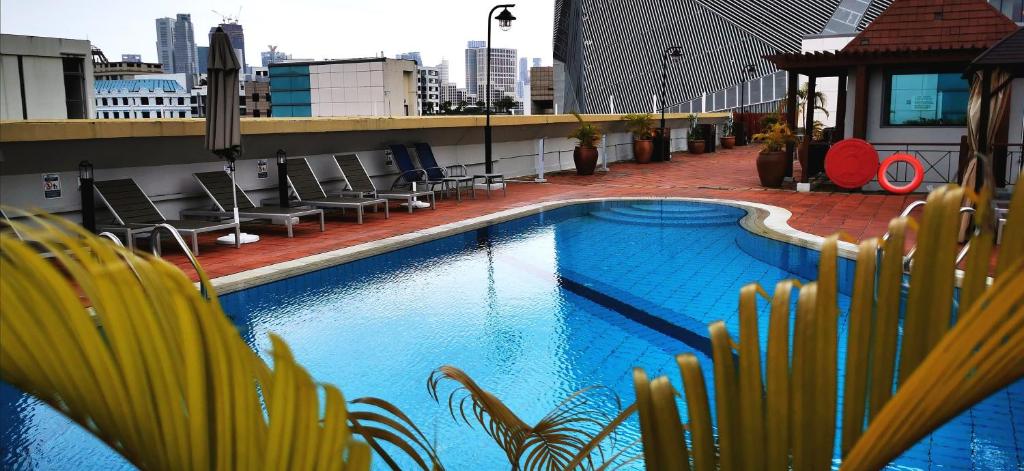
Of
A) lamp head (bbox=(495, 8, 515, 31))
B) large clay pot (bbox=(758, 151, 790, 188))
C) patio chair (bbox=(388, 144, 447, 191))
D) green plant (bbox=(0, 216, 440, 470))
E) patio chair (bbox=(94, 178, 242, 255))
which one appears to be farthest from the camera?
lamp head (bbox=(495, 8, 515, 31))

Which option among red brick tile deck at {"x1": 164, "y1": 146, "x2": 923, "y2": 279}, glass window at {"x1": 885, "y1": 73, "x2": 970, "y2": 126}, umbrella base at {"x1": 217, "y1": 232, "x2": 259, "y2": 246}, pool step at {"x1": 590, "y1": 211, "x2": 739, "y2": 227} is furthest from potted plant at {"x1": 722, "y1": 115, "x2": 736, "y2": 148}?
umbrella base at {"x1": 217, "y1": 232, "x2": 259, "y2": 246}

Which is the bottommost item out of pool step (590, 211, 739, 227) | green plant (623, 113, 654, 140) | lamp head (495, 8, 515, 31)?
pool step (590, 211, 739, 227)

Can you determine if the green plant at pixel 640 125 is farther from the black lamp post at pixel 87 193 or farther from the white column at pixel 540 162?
the black lamp post at pixel 87 193

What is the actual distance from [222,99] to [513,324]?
4.98 metres

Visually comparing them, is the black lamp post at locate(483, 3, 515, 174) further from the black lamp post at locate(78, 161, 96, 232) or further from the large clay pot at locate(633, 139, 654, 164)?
the black lamp post at locate(78, 161, 96, 232)

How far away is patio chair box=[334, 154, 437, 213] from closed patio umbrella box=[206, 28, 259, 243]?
3.24 metres

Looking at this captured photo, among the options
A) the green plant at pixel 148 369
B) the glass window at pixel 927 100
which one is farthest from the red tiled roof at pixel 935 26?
the green plant at pixel 148 369

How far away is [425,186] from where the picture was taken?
14.9 metres

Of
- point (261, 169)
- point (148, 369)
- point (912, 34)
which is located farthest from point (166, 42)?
point (148, 369)

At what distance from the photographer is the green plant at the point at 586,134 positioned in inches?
768

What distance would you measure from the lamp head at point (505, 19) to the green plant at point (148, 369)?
16.7m

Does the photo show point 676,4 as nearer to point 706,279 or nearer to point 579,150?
point 579,150

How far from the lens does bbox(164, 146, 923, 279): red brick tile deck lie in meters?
9.84

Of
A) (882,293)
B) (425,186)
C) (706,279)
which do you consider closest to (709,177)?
(425,186)
